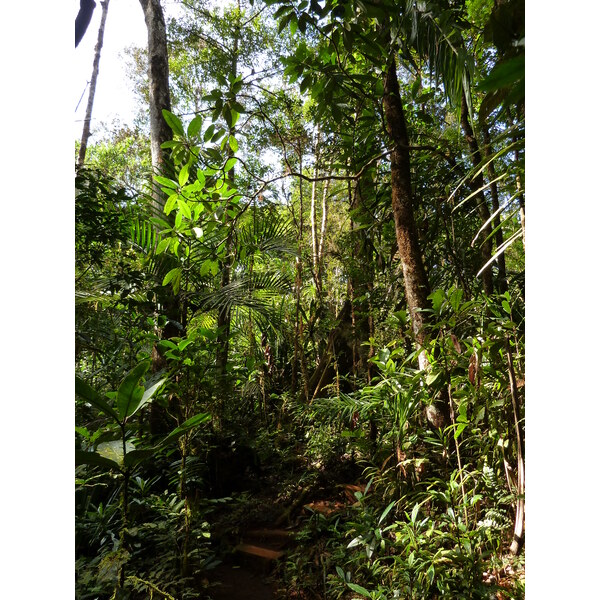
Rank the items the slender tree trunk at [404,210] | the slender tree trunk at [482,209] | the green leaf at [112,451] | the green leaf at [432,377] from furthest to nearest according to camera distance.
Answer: the slender tree trunk at [482,209], the slender tree trunk at [404,210], the green leaf at [432,377], the green leaf at [112,451]

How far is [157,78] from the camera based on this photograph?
263 centimetres

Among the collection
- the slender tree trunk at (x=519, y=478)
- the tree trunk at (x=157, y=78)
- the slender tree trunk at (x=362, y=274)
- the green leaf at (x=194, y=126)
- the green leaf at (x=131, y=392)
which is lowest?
the slender tree trunk at (x=519, y=478)

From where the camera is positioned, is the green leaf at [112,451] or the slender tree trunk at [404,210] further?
the slender tree trunk at [404,210]

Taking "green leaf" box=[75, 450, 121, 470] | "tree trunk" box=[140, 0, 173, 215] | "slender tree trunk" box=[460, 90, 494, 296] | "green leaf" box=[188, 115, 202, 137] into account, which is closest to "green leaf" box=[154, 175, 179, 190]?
"green leaf" box=[188, 115, 202, 137]

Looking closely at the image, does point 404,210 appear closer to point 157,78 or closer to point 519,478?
point 519,478

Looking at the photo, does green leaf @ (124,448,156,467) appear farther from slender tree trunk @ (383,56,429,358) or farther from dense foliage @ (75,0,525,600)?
A: slender tree trunk @ (383,56,429,358)

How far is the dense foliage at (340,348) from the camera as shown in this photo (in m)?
1.16

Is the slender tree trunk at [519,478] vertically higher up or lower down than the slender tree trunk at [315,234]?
lower down

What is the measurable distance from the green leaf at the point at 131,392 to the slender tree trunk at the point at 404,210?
3.60ft

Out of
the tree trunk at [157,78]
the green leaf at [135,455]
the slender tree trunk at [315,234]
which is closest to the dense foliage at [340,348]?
the green leaf at [135,455]

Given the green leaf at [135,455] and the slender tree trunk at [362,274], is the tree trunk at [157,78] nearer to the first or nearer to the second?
the slender tree trunk at [362,274]

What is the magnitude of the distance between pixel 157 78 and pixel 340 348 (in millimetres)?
2442

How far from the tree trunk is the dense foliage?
16.0 inches
